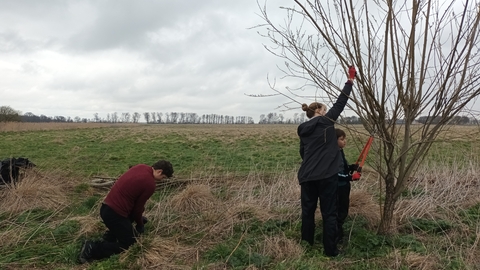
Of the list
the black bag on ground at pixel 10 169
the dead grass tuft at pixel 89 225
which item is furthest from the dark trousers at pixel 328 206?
the black bag on ground at pixel 10 169

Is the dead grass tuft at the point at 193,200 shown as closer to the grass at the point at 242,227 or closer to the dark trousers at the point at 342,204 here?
the grass at the point at 242,227

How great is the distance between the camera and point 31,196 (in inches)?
220

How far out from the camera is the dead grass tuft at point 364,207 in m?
4.38

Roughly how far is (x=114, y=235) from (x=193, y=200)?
1571 mm

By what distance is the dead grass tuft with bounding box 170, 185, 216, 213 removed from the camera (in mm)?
5250

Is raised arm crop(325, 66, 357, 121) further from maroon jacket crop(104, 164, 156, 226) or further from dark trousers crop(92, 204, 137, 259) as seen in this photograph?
dark trousers crop(92, 204, 137, 259)

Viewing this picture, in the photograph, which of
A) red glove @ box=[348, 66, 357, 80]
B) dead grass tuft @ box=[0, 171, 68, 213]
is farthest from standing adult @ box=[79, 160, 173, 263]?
red glove @ box=[348, 66, 357, 80]

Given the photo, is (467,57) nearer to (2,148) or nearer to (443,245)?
(443,245)

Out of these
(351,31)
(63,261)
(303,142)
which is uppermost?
(351,31)

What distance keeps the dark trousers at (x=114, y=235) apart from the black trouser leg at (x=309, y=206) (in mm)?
2005

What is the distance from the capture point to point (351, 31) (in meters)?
3.15

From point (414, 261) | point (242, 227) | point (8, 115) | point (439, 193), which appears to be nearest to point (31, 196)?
point (242, 227)

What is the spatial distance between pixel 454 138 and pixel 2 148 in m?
19.2

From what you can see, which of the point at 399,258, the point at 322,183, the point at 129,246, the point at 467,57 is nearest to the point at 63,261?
the point at 129,246
